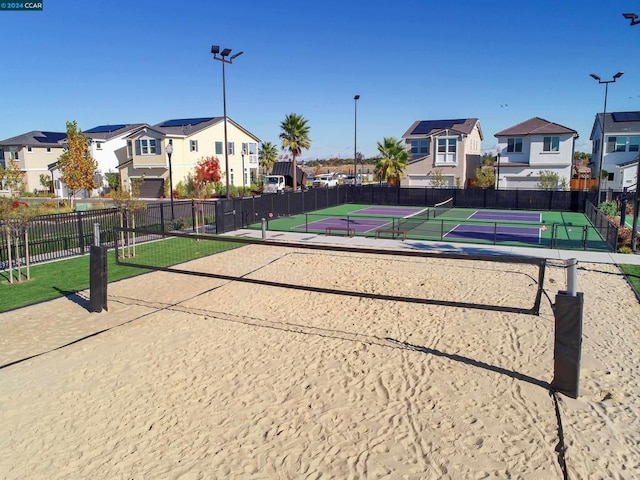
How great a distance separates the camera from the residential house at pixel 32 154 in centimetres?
6012

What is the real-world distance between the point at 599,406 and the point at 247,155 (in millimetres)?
56716

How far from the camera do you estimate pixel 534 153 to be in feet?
155

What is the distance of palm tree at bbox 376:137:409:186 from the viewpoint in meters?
46.2

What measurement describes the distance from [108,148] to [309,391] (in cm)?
5767

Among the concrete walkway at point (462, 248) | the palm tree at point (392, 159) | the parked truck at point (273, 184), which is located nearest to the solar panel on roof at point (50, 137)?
the parked truck at point (273, 184)

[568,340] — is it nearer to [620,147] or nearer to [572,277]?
[572,277]

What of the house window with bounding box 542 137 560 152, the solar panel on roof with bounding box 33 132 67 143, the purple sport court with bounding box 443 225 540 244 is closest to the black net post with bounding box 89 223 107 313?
the purple sport court with bounding box 443 225 540 244

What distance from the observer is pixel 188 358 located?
27.3 ft

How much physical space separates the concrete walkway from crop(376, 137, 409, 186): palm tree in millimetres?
23913

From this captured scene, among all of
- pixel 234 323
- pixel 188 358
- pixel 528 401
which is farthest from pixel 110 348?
pixel 528 401

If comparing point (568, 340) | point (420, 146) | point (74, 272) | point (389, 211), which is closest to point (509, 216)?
point (389, 211)

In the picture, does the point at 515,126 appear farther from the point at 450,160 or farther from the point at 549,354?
the point at 549,354

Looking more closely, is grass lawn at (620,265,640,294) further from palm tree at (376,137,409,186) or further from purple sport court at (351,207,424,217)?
palm tree at (376,137,409,186)

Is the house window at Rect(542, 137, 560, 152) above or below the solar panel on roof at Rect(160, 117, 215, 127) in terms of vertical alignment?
below
